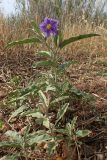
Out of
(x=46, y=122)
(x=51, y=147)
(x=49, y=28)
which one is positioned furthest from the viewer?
(x=49, y=28)

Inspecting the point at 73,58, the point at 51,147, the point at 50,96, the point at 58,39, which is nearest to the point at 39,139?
the point at 51,147

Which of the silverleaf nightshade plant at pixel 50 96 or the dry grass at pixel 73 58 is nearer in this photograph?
the silverleaf nightshade plant at pixel 50 96

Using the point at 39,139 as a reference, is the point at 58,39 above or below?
above

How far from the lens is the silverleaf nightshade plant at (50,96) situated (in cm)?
197

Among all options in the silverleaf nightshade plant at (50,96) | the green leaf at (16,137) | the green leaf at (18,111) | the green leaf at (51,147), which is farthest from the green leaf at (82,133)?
the green leaf at (18,111)

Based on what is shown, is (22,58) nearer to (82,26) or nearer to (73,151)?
(73,151)

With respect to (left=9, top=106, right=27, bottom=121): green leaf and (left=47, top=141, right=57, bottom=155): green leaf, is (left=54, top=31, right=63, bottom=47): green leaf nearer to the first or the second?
(left=9, top=106, right=27, bottom=121): green leaf

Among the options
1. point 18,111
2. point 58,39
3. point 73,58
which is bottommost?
point 73,58

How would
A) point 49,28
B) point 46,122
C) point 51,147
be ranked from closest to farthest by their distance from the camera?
point 51,147 → point 46,122 → point 49,28

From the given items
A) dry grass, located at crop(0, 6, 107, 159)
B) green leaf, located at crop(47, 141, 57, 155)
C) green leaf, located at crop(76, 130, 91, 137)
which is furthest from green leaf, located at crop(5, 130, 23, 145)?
dry grass, located at crop(0, 6, 107, 159)

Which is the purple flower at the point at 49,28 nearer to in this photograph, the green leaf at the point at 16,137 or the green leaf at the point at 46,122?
the green leaf at the point at 46,122

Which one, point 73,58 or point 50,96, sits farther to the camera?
point 73,58

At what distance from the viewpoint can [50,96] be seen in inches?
88.0

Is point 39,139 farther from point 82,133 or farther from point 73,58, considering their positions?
point 73,58
